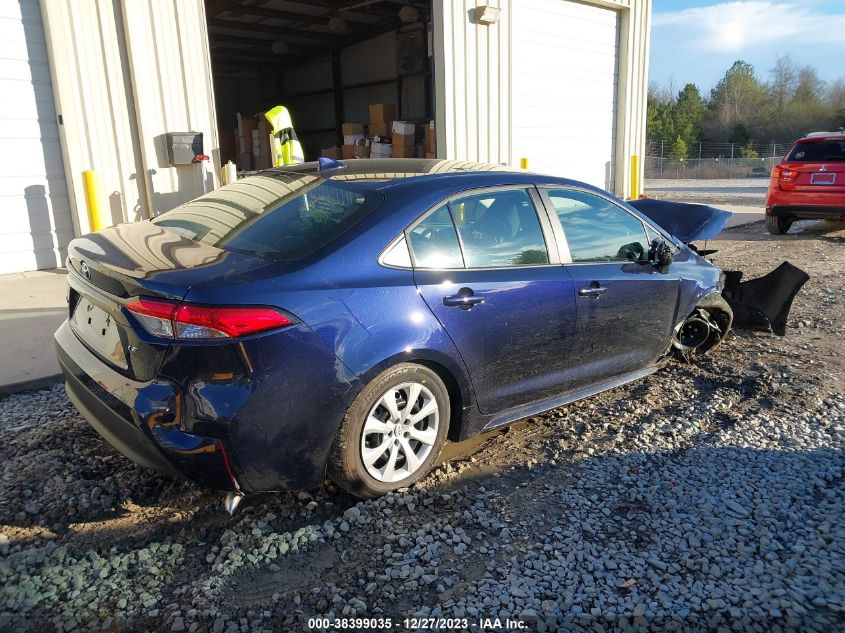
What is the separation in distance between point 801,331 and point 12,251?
8198 millimetres

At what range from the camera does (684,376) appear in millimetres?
4781

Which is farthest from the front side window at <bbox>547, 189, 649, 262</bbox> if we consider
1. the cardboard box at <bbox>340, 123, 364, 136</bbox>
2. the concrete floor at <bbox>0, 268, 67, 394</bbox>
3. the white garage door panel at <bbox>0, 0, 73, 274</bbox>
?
the cardboard box at <bbox>340, 123, 364, 136</bbox>

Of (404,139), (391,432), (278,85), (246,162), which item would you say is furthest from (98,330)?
(278,85)

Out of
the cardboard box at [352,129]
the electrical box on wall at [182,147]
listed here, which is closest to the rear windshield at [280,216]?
the electrical box on wall at [182,147]

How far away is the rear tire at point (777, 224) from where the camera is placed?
11477 millimetres

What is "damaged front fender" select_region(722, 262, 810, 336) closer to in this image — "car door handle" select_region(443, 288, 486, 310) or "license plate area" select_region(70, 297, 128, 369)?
"car door handle" select_region(443, 288, 486, 310)

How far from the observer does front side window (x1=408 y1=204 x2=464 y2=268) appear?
3148mm

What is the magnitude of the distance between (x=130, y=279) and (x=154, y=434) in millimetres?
644

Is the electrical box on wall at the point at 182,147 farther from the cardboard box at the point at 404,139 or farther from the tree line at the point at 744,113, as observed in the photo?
the tree line at the point at 744,113

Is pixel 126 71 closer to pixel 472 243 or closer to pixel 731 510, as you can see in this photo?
pixel 472 243

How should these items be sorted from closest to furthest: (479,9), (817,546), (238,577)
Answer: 1. (238,577)
2. (817,546)
3. (479,9)

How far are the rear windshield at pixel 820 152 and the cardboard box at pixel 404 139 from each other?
6959mm

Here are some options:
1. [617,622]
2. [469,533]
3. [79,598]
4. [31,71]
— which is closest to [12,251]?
[31,71]

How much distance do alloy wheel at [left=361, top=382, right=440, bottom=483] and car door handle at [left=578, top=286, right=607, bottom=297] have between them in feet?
3.75
